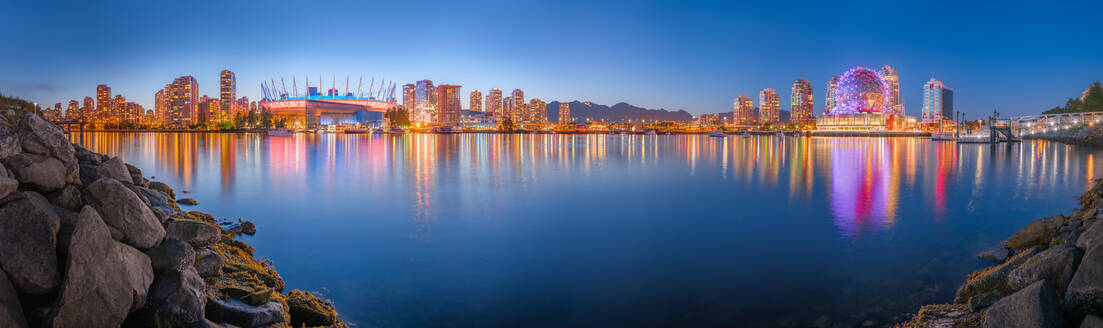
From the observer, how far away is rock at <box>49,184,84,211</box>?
231 inches

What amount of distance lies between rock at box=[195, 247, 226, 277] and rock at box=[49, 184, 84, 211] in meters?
1.26

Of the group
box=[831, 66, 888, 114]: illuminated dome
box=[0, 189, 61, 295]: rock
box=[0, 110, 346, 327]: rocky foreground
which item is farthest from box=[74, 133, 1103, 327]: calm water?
box=[831, 66, 888, 114]: illuminated dome

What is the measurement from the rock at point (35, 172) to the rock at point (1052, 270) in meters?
10.5

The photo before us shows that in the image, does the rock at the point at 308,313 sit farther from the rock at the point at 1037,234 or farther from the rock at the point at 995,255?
the rock at the point at 1037,234

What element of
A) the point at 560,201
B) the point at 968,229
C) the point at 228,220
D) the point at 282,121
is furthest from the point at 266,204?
the point at 282,121

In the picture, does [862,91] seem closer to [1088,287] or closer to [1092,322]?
[1088,287]

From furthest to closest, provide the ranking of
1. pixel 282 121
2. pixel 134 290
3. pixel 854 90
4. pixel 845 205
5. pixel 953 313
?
1. pixel 282 121
2. pixel 854 90
3. pixel 845 205
4. pixel 953 313
5. pixel 134 290

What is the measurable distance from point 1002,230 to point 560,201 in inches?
448

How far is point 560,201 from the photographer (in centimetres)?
1812

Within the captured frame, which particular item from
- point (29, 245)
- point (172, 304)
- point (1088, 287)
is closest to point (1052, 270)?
point (1088, 287)

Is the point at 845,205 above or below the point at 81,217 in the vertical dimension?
below

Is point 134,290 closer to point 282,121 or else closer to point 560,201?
point 560,201

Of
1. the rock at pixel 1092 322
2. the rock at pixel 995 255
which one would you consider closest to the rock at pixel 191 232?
the rock at pixel 1092 322

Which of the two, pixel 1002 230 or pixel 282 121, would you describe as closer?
pixel 1002 230
